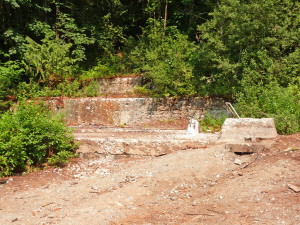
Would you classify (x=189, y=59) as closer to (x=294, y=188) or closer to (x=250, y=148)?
(x=250, y=148)

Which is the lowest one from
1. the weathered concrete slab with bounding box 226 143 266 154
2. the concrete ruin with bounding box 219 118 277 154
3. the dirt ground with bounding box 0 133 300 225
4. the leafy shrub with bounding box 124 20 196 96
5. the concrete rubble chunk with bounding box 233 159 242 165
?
the dirt ground with bounding box 0 133 300 225

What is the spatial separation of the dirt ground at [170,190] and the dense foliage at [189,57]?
2.19 meters

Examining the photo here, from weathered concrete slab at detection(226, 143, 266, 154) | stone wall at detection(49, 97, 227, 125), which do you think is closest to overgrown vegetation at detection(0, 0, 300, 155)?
stone wall at detection(49, 97, 227, 125)

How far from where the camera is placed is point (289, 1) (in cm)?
830

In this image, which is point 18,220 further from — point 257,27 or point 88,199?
point 257,27

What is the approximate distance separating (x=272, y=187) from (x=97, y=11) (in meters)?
14.9

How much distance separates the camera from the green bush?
5.16 m

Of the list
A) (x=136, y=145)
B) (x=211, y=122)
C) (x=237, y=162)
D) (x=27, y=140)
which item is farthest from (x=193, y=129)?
(x=27, y=140)

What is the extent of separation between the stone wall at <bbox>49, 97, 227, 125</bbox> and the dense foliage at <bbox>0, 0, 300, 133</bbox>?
1.61 feet

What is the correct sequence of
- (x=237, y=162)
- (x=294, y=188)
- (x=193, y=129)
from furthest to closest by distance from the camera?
(x=193, y=129) < (x=237, y=162) < (x=294, y=188)

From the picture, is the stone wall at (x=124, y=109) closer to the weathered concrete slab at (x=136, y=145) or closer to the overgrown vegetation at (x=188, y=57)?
the overgrown vegetation at (x=188, y=57)

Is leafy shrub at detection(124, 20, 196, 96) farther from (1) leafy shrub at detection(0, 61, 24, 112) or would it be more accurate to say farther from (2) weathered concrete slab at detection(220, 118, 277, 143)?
(1) leafy shrub at detection(0, 61, 24, 112)

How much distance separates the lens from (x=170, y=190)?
440cm

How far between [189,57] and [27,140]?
7.65 meters
